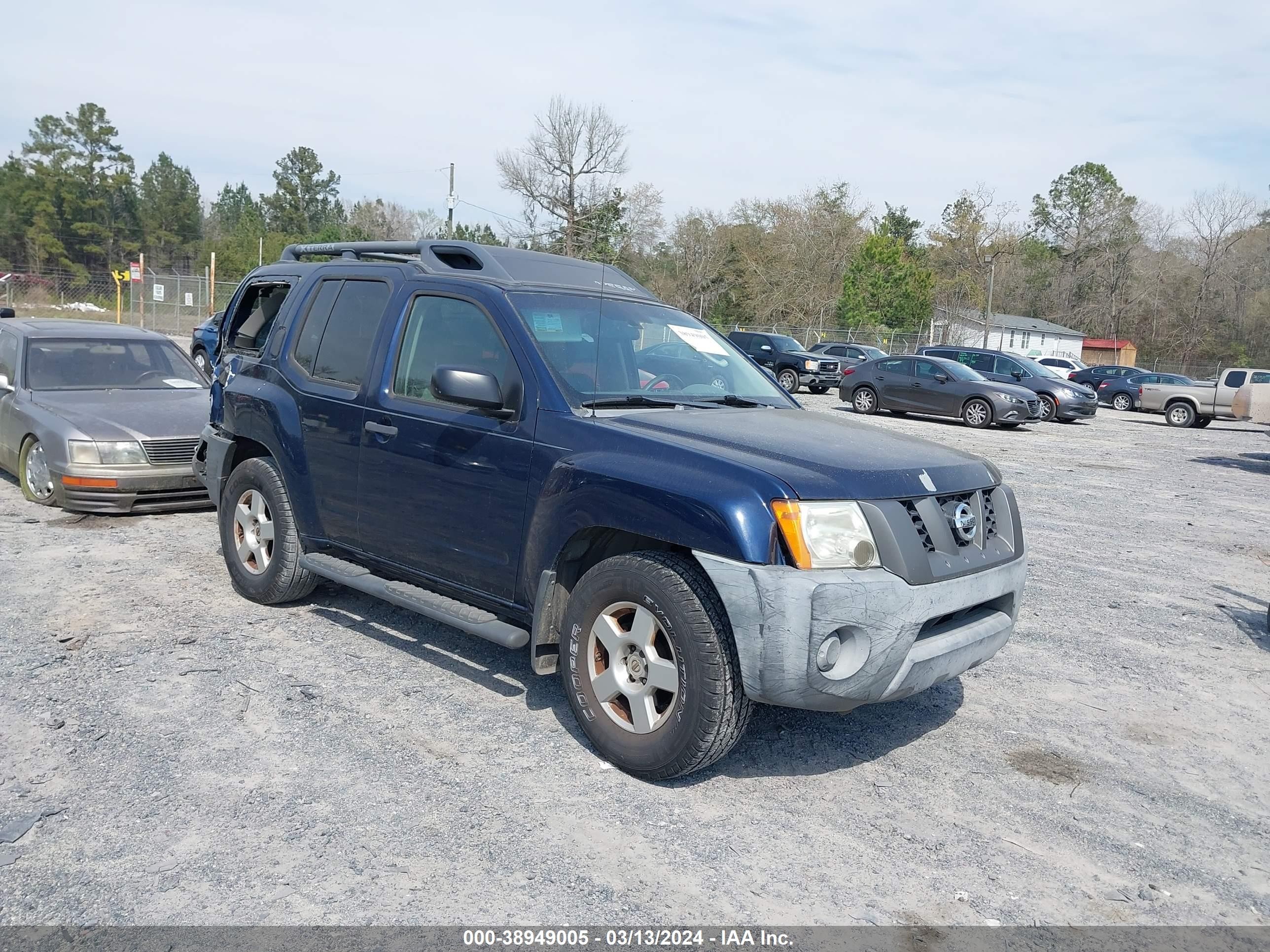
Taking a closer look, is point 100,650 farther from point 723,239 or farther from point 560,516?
point 723,239

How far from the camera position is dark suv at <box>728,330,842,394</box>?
3111 cm

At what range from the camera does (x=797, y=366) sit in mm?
31234

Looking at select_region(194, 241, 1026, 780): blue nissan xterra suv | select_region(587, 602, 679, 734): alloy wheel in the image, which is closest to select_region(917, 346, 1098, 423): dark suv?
select_region(194, 241, 1026, 780): blue nissan xterra suv

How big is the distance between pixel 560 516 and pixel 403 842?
138 centimetres

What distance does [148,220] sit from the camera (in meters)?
81.2

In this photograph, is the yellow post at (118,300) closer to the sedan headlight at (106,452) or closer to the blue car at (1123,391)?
the sedan headlight at (106,452)

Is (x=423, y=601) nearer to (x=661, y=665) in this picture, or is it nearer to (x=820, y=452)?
(x=661, y=665)

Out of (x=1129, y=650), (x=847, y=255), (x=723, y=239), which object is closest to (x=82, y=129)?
(x=723, y=239)

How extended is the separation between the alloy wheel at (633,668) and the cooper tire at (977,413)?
20.5 metres

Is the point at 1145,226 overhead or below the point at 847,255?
overhead

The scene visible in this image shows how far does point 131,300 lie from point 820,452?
45.3 m

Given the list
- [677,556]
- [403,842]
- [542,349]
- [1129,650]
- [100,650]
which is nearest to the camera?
[403,842]

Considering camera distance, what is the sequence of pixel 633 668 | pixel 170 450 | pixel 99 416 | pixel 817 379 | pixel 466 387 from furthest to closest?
pixel 817 379
pixel 99 416
pixel 170 450
pixel 466 387
pixel 633 668

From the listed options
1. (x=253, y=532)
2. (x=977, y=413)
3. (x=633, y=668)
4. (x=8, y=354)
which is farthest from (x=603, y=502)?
(x=977, y=413)
